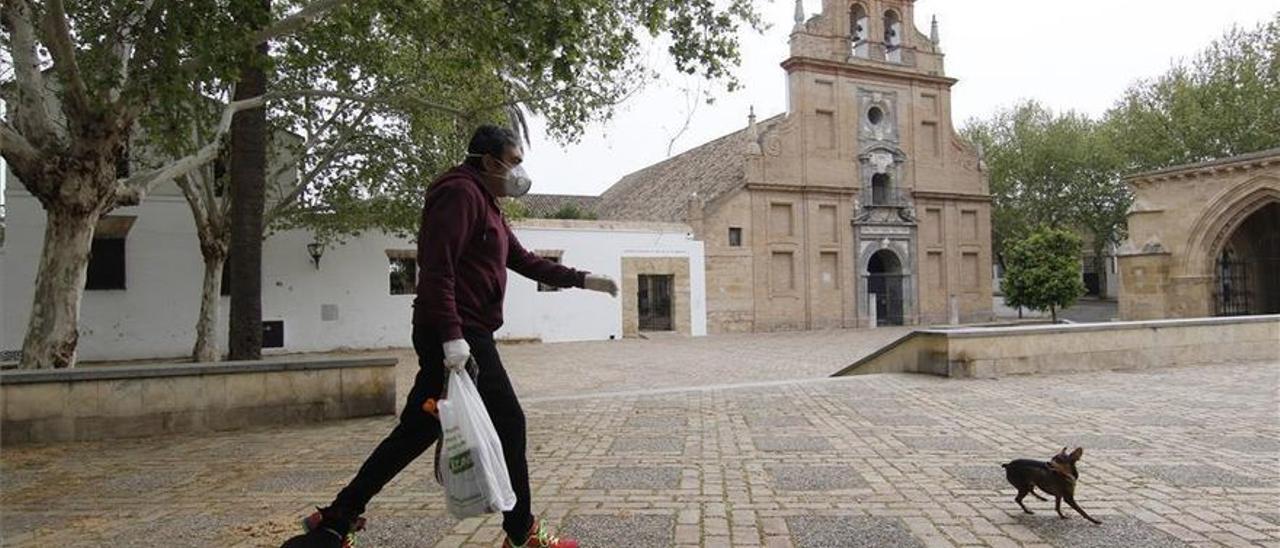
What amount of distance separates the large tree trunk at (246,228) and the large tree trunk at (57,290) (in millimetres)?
2101

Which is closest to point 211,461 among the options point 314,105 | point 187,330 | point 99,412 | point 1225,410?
point 99,412

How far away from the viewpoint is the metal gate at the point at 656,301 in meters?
26.1

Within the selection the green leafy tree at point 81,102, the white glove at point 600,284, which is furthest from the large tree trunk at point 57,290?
the white glove at point 600,284

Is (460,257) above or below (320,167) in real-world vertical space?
below

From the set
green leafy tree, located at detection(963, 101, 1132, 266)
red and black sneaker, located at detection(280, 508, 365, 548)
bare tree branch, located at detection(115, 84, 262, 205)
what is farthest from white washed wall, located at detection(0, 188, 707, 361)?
green leafy tree, located at detection(963, 101, 1132, 266)

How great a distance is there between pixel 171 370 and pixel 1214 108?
1556 inches

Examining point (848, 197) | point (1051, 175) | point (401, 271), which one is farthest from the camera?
point (1051, 175)

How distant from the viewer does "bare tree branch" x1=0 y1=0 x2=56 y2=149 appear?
6969mm

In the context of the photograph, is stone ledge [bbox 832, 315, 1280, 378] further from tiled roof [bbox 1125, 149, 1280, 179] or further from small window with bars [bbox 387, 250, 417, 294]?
small window with bars [bbox 387, 250, 417, 294]

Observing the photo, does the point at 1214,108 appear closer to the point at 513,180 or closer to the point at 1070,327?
the point at 1070,327

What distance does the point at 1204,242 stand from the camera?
23.1 m

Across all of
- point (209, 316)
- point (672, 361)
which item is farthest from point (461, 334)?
point (209, 316)

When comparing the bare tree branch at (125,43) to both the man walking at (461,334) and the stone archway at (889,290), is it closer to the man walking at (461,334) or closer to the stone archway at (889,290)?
the man walking at (461,334)

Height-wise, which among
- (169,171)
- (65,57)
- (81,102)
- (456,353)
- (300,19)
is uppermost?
(300,19)
